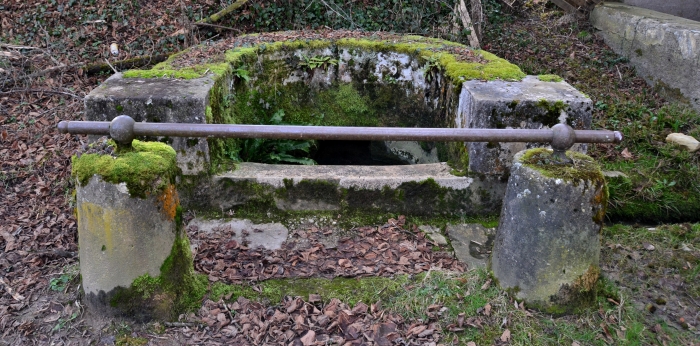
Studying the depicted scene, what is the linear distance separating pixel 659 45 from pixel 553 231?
5.38m

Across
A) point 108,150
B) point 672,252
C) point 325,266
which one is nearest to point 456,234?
point 325,266

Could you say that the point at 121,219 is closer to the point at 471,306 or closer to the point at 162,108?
the point at 162,108

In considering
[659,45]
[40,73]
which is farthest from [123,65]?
[659,45]

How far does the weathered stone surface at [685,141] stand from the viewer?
17.5ft

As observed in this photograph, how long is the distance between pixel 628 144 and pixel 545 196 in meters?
3.60

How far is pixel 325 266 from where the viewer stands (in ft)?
11.6

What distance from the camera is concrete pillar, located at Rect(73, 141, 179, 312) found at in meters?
2.67

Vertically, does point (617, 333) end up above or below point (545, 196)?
below

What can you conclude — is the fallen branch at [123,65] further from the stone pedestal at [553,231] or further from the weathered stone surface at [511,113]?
the stone pedestal at [553,231]

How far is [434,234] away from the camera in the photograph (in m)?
3.97

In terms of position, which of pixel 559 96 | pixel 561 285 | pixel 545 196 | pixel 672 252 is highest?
pixel 559 96

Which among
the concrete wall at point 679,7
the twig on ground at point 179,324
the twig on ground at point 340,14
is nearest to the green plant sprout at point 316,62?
the twig on ground at point 340,14

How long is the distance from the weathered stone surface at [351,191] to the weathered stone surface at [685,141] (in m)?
2.70

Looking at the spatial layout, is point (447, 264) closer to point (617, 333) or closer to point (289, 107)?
point (617, 333)
